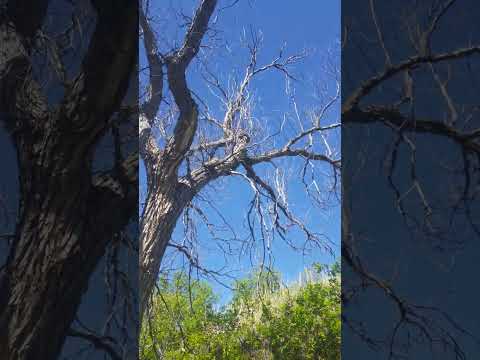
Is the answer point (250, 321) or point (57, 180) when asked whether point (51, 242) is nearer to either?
point (57, 180)

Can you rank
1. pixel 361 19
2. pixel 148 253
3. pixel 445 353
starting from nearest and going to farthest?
pixel 445 353, pixel 361 19, pixel 148 253

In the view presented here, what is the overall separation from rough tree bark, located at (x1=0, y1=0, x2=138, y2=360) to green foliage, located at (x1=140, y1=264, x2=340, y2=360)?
292 millimetres

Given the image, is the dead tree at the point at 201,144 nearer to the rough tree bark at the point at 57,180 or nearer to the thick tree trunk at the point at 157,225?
the thick tree trunk at the point at 157,225

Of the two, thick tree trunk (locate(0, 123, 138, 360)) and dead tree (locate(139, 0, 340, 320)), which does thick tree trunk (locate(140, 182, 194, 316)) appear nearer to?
dead tree (locate(139, 0, 340, 320))

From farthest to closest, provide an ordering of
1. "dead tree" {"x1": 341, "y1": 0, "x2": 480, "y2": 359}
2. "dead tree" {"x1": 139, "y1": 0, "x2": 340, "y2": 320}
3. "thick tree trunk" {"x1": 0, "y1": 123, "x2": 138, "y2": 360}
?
"dead tree" {"x1": 139, "y1": 0, "x2": 340, "y2": 320} → "thick tree trunk" {"x1": 0, "y1": 123, "x2": 138, "y2": 360} → "dead tree" {"x1": 341, "y1": 0, "x2": 480, "y2": 359}

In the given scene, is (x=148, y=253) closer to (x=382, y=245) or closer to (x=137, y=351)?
(x=137, y=351)

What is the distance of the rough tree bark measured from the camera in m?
1.52

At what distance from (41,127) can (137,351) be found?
28.1 inches

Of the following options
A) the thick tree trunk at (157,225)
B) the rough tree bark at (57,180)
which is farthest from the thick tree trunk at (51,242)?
the thick tree trunk at (157,225)

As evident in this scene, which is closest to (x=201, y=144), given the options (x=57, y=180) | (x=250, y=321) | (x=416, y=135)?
(x=57, y=180)

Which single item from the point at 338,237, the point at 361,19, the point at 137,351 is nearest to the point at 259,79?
the point at 361,19

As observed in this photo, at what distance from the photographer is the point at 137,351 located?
1.57 metres

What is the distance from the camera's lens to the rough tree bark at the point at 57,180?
4.97 feet

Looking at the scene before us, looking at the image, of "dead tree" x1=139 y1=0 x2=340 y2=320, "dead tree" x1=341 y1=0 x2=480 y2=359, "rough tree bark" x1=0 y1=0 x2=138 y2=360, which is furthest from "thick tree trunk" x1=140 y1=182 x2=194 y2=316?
"dead tree" x1=341 y1=0 x2=480 y2=359
